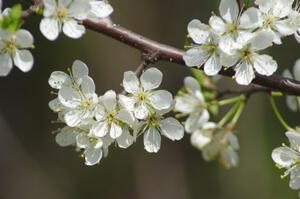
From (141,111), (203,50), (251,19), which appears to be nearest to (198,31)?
(203,50)

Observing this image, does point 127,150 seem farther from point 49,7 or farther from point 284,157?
point 49,7

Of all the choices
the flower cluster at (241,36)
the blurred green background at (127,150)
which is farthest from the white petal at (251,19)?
the blurred green background at (127,150)

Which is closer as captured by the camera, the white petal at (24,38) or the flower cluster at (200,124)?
the white petal at (24,38)

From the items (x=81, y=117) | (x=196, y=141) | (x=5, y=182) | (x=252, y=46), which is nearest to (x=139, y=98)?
(x=81, y=117)

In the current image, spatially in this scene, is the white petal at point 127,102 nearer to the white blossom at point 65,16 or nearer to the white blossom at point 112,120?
the white blossom at point 112,120

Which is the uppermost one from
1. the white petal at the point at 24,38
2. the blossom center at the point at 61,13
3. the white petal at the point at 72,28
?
the blossom center at the point at 61,13

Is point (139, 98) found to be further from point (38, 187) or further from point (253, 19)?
point (38, 187)
